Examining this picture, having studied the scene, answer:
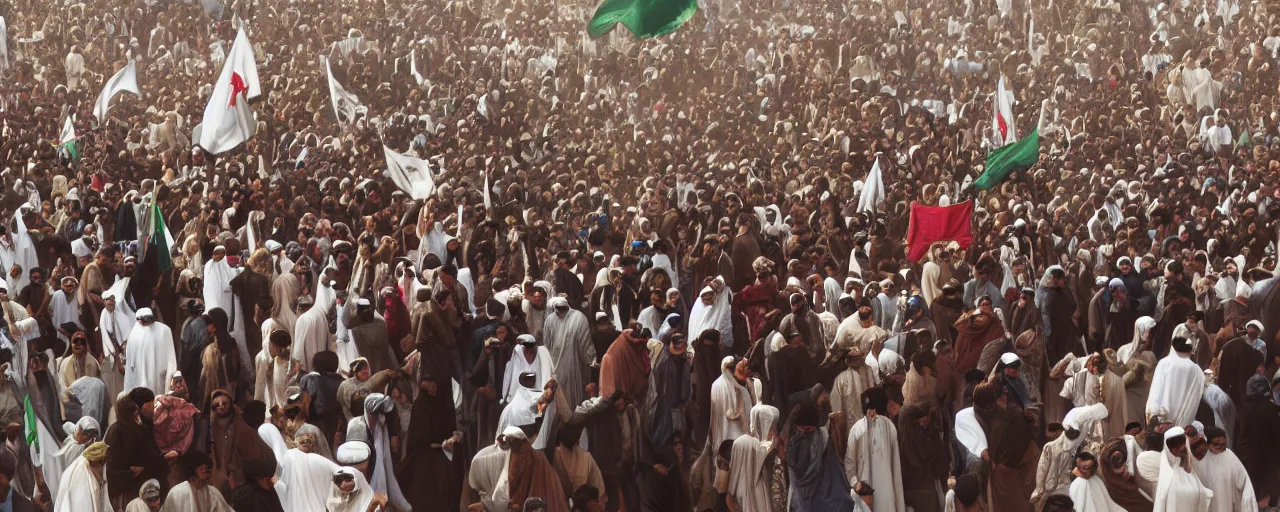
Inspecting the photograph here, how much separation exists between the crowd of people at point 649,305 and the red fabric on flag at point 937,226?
6cm

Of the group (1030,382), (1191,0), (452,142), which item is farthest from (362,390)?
(1191,0)

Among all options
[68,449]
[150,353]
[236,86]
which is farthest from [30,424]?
[236,86]

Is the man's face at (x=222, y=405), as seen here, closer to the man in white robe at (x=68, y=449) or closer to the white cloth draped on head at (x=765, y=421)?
the man in white robe at (x=68, y=449)

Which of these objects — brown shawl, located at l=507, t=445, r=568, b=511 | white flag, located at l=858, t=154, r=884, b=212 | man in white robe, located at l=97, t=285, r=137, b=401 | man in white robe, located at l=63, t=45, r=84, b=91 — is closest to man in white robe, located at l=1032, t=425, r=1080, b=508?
brown shawl, located at l=507, t=445, r=568, b=511

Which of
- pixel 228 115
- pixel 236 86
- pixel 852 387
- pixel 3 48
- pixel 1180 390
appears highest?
pixel 236 86

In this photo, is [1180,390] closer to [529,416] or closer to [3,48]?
[529,416]

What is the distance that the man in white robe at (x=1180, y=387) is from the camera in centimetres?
1158

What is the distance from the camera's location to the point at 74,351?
12.0 meters

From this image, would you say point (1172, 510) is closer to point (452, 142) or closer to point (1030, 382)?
point (1030, 382)

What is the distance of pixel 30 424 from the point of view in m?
10.9

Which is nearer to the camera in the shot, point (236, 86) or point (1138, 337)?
point (1138, 337)

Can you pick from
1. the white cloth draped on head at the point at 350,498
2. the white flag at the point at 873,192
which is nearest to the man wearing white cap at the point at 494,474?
the white cloth draped on head at the point at 350,498

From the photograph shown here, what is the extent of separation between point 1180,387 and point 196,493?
220 inches

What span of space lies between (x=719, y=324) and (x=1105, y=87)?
14.9 m
